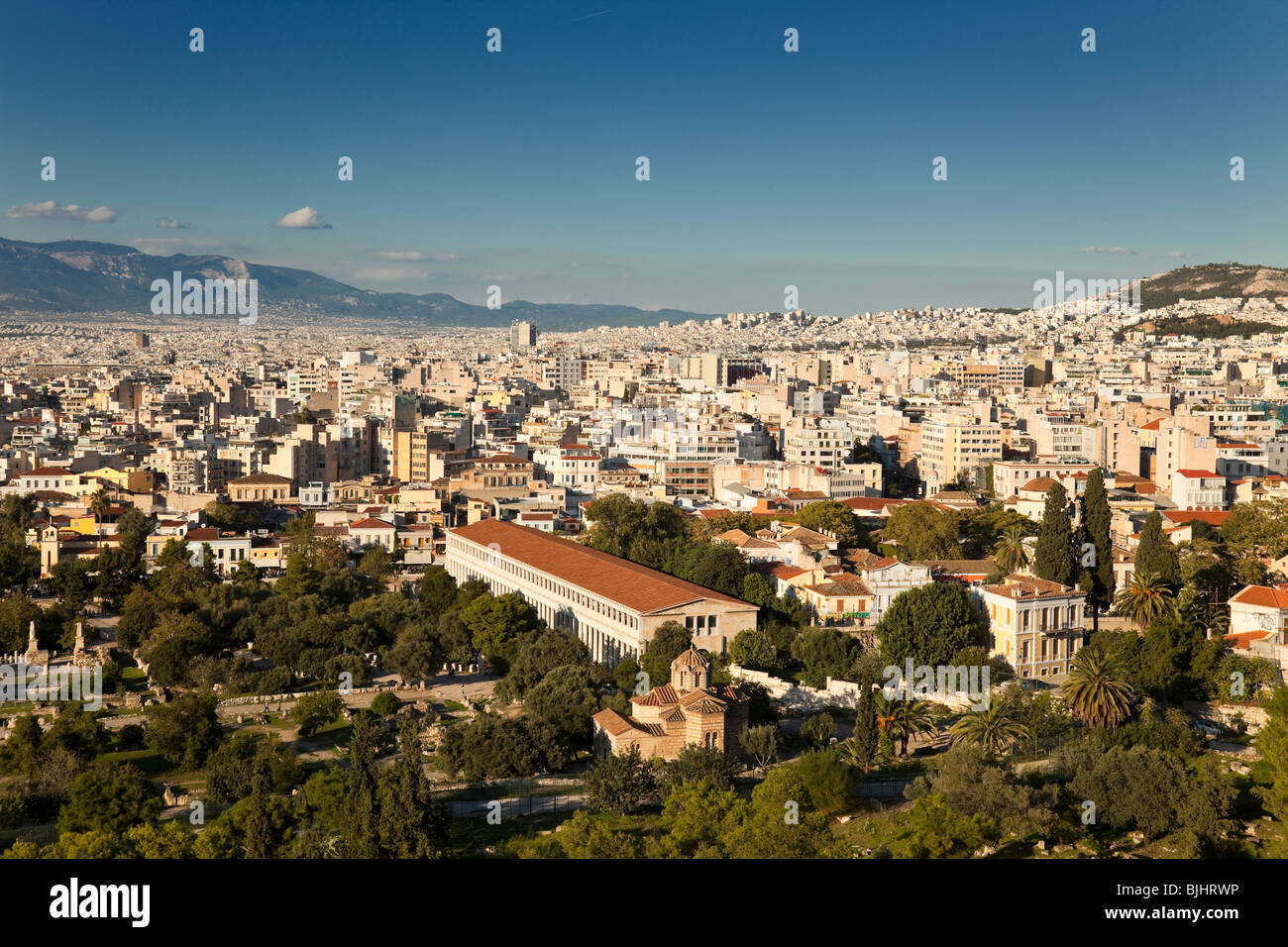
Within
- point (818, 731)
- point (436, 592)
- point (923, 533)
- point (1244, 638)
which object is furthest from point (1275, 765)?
point (436, 592)

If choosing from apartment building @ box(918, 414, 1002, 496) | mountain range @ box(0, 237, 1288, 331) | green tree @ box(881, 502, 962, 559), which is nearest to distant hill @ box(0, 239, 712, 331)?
mountain range @ box(0, 237, 1288, 331)

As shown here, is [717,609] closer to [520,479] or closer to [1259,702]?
[1259,702]

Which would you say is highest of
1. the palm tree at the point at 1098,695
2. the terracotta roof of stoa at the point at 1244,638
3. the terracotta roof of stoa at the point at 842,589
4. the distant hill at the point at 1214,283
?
the distant hill at the point at 1214,283

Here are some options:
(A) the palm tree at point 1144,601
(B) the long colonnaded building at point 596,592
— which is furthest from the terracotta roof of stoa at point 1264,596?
(B) the long colonnaded building at point 596,592

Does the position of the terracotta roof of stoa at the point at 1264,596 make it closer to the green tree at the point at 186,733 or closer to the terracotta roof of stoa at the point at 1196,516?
the terracotta roof of stoa at the point at 1196,516

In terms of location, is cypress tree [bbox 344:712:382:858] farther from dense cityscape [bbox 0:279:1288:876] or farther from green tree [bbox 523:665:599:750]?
green tree [bbox 523:665:599:750]
